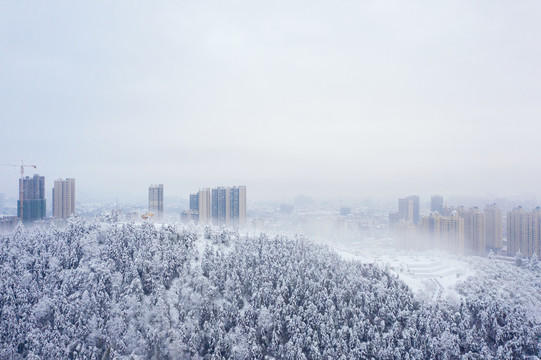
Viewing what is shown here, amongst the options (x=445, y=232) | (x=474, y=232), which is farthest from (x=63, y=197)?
(x=474, y=232)

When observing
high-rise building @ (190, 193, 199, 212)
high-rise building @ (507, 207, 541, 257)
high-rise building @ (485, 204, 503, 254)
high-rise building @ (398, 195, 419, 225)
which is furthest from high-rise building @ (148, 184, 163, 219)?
high-rise building @ (507, 207, 541, 257)

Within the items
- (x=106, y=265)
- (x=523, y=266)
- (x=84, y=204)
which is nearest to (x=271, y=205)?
(x=84, y=204)

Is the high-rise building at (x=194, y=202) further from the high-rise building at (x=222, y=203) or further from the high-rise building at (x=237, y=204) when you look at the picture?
the high-rise building at (x=237, y=204)

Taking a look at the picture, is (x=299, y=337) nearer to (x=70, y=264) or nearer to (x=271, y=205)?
(x=70, y=264)

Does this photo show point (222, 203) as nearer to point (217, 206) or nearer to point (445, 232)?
point (217, 206)

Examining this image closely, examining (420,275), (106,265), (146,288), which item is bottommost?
(420,275)
